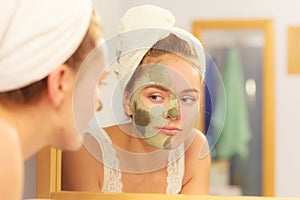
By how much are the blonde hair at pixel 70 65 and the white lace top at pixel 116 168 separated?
33cm

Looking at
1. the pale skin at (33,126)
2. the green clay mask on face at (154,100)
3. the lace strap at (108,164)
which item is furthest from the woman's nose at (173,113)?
the pale skin at (33,126)

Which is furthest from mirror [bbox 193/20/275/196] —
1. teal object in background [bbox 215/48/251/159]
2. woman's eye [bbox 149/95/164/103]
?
woman's eye [bbox 149/95/164/103]

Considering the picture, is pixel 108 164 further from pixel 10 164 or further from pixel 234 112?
pixel 10 164

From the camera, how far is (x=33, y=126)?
67 centimetres

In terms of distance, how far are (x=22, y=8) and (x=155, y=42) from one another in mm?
354

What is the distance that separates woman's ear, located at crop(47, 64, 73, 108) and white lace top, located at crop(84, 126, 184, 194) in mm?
322

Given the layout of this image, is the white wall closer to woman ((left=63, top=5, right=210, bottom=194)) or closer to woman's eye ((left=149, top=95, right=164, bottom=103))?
woman ((left=63, top=5, right=210, bottom=194))

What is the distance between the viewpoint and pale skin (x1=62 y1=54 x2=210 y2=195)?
993mm

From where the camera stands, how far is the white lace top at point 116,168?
999 millimetres

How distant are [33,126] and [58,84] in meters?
0.06

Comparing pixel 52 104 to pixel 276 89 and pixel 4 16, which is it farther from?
pixel 276 89

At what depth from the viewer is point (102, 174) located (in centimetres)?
103

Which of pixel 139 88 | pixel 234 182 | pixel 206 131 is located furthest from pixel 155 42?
pixel 234 182

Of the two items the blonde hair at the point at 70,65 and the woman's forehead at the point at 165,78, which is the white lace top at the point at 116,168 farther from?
the blonde hair at the point at 70,65
